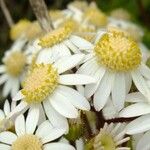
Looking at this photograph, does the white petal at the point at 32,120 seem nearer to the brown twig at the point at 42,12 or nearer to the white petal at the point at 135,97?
the white petal at the point at 135,97

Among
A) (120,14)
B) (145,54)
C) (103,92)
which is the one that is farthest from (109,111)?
(120,14)

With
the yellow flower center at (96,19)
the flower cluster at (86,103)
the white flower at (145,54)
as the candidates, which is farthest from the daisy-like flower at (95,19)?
the flower cluster at (86,103)

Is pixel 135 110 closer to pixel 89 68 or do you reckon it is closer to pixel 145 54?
pixel 89 68

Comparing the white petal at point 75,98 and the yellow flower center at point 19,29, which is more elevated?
the white petal at point 75,98

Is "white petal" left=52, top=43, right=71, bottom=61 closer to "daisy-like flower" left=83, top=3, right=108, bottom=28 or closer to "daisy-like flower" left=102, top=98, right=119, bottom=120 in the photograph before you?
"daisy-like flower" left=102, top=98, right=119, bottom=120

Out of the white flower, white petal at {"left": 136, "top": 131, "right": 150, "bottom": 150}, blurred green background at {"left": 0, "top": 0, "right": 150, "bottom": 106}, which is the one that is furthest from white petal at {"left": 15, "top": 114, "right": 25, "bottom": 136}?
blurred green background at {"left": 0, "top": 0, "right": 150, "bottom": 106}

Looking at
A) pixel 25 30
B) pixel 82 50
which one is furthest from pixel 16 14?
pixel 82 50

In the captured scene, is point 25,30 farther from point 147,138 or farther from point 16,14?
point 147,138

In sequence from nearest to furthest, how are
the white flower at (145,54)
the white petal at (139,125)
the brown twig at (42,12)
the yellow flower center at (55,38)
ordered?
the white petal at (139,125) → the yellow flower center at (55,38) → the white flower at (145,54) → the brown twig at (42,12)

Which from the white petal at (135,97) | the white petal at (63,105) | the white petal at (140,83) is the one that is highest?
the white petal at (63,105)
